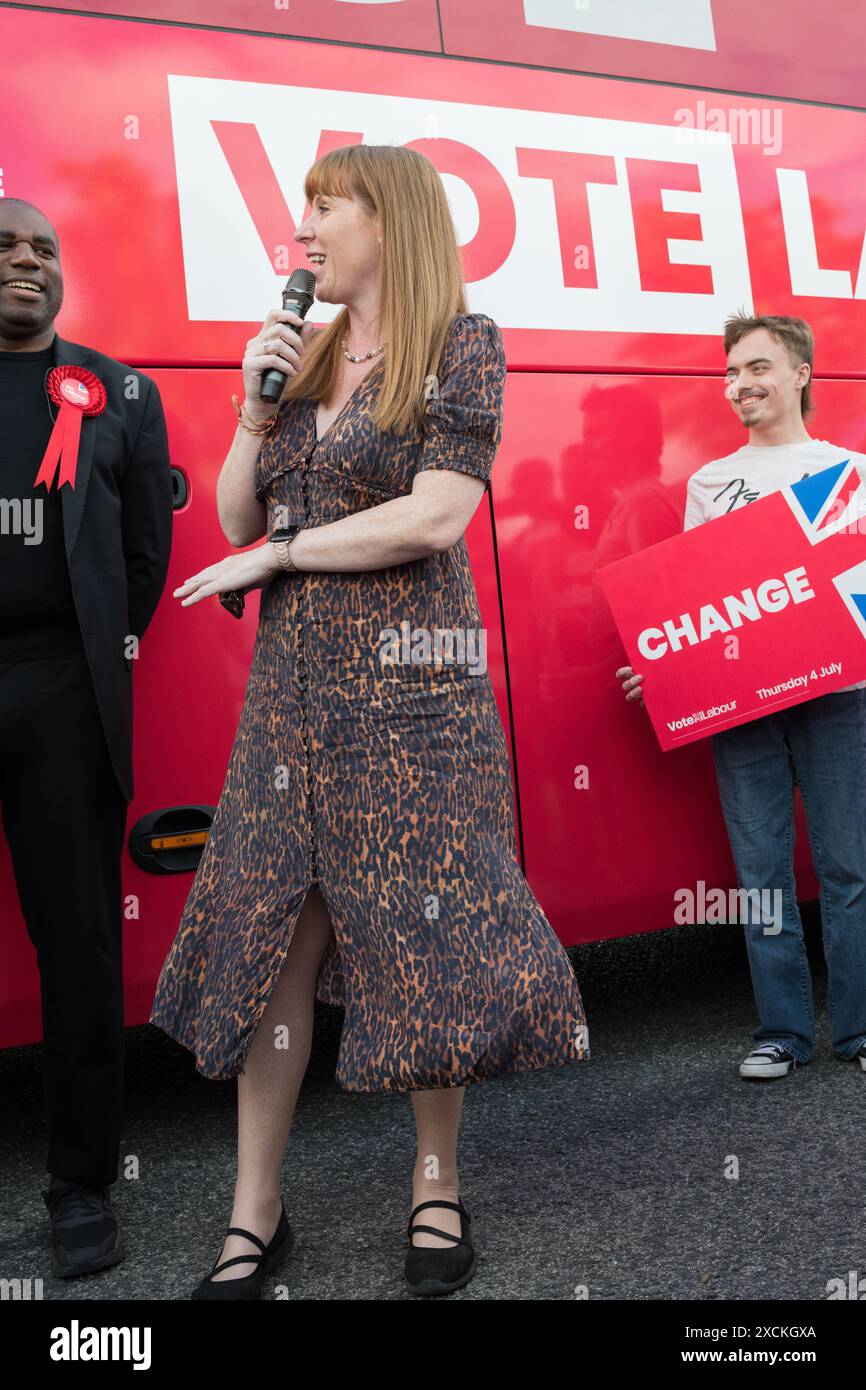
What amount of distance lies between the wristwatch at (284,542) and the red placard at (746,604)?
105cm

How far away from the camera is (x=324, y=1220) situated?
2393 millimetres

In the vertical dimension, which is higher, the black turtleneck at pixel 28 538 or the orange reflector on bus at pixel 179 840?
the black turtleneck at pixel 28 538

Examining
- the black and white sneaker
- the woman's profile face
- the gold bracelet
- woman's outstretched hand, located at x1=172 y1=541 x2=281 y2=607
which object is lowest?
the black and white sneaker

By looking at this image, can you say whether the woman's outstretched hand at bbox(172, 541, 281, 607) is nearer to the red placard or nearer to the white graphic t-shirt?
the red placard

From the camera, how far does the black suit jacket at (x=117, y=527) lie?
2.24m

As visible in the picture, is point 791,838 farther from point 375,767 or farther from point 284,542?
point 284,542

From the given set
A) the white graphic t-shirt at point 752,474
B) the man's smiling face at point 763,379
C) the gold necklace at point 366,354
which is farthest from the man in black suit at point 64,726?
the man's smiling face at point 763,379

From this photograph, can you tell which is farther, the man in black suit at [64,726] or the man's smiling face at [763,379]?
the man's smiling face at [763,379]

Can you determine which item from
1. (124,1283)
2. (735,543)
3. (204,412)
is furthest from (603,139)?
(124,1283)

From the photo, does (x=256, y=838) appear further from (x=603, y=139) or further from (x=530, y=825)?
(x=603, y=139)

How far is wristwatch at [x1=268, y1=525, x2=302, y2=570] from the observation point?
2057 mm

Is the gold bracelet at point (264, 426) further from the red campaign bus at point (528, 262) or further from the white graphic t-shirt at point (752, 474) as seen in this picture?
the white graphic t-shirt at point (752, 474)

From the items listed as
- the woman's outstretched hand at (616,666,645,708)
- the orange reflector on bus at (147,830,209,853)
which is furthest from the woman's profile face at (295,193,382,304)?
the woman's outstretched hand at (616,666,645,708)

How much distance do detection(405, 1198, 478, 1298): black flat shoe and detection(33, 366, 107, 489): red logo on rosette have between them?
4.52ft
